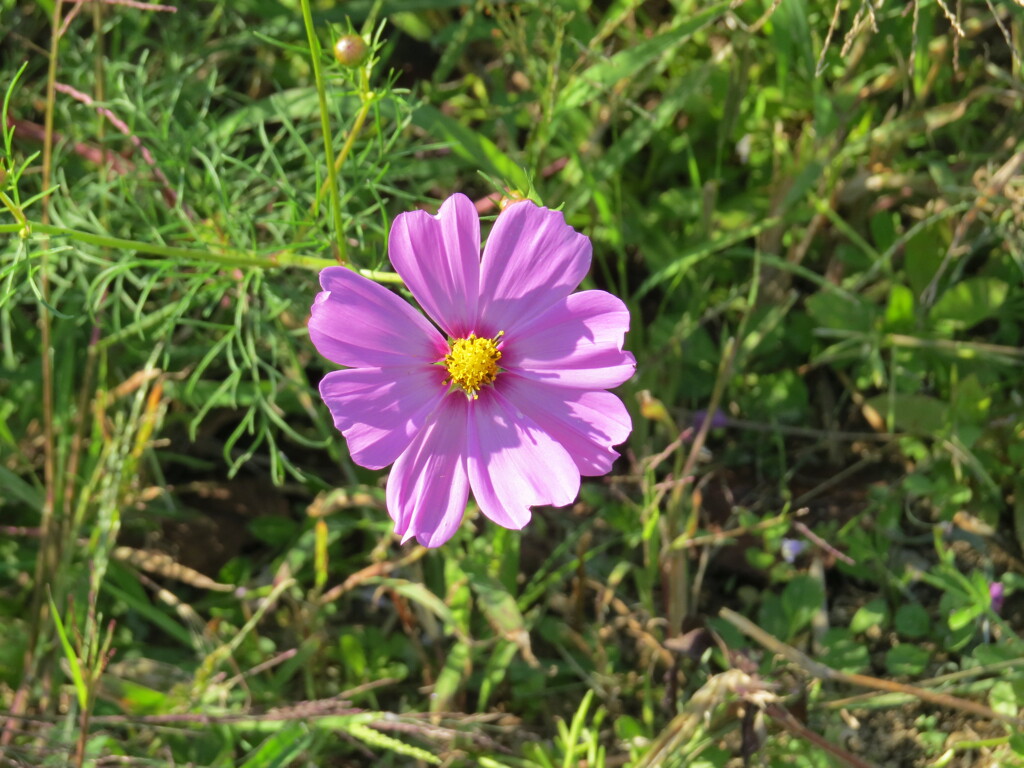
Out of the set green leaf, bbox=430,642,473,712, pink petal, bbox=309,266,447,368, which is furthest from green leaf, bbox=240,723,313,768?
pink petal, bbox=309,266,447,368

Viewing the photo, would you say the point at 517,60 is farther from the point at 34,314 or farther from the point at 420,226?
the point at 34,314

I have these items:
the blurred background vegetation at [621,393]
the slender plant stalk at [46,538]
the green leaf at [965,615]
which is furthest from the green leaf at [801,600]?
the slender plant stalk at [46,538]

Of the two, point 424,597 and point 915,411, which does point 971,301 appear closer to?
point 915,411

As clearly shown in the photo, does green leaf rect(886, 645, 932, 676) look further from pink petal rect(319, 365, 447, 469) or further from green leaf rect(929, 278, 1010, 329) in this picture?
pink petal rect(319, 365, 447, 469)

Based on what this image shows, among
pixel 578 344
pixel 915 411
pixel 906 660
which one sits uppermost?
pixel 578 344

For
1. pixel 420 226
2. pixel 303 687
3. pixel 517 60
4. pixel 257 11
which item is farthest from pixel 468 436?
pixel 257 11

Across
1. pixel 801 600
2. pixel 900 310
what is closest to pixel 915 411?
pixel 900 310
